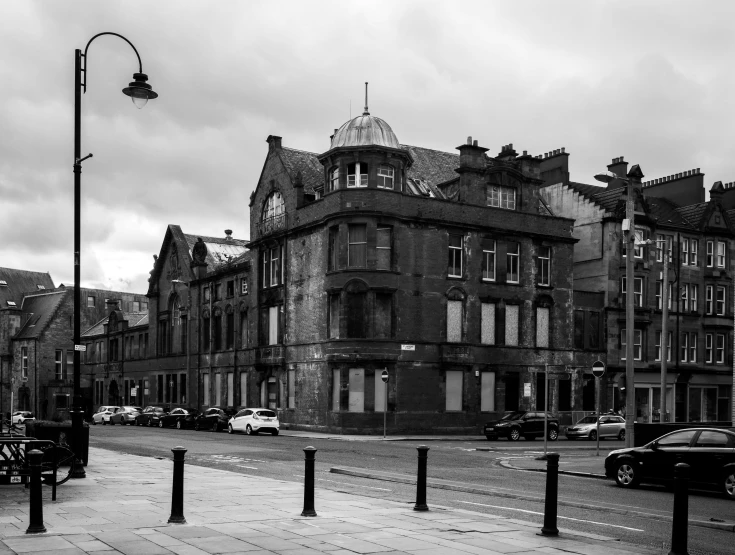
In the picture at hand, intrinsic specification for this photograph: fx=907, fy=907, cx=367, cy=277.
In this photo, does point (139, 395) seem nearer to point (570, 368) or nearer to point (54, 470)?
point (570, 368)

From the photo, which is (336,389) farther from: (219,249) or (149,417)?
(219,249)

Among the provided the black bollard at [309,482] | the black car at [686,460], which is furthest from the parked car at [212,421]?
the black bollard at [309,482]

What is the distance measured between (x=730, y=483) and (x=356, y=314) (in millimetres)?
30530

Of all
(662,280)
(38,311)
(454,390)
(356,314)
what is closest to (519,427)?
(454,390)

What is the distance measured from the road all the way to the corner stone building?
1389 cm

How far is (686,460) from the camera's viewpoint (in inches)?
757

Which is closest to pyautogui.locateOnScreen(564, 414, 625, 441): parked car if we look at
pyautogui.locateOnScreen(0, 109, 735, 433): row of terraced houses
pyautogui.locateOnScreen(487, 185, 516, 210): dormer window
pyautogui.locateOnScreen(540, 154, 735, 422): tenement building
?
pyautogui.locateOnScreen(0, 109, 735, 433): row of terraced houses

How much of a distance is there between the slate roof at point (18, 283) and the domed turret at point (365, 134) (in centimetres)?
6513

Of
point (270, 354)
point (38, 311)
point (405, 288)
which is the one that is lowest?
point (270, 354)

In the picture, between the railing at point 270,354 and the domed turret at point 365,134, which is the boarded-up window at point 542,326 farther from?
the railing at point 270,354

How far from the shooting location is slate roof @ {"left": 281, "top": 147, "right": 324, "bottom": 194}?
181 ft

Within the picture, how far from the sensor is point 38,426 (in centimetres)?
2055

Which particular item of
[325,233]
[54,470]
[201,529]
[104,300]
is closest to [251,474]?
[54,470]

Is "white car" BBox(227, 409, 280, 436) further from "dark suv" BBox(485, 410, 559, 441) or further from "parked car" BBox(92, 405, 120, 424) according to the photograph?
"parked car" BBox(92, 405, 120, 424)
